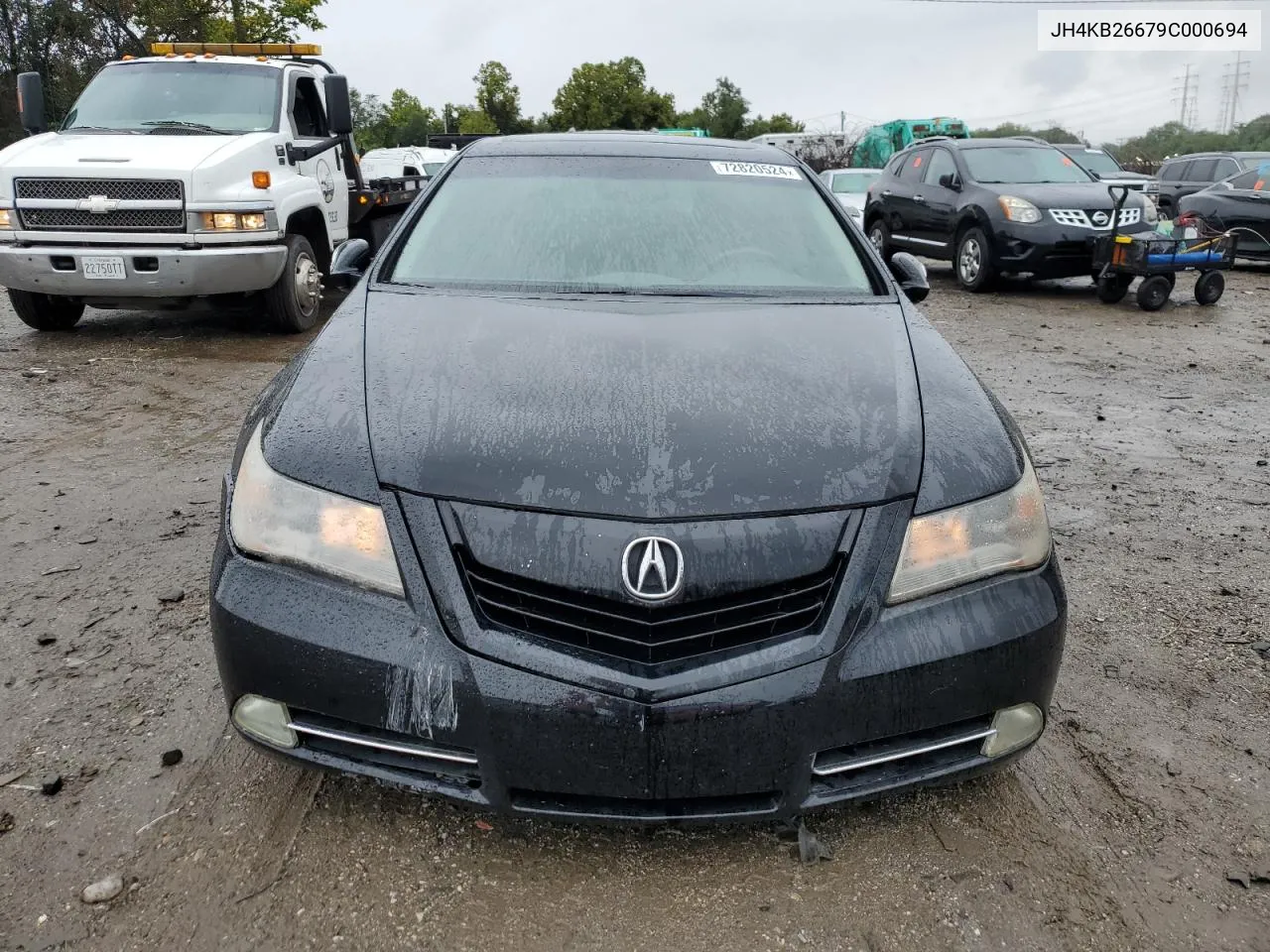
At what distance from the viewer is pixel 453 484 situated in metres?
1.83

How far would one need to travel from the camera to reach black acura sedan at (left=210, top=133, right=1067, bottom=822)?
1701 millimetres

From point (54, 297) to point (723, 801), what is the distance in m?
8.15

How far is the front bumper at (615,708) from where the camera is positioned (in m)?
1.68

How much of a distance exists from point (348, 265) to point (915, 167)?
34.5ft

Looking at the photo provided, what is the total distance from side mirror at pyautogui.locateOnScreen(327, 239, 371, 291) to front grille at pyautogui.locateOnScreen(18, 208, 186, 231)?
4008 mm

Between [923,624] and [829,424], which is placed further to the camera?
[829,424]

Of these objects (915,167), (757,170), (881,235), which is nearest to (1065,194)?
(915,167)

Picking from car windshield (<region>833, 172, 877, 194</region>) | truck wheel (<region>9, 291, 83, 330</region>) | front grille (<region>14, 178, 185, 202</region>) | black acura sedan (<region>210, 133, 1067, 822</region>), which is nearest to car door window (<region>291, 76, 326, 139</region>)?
front grille (<region>14, 178, 185, 202</region>)

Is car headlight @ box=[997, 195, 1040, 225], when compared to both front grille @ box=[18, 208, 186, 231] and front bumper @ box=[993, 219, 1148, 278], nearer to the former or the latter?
front bumper @ box=[993, 219, 1148, 278]

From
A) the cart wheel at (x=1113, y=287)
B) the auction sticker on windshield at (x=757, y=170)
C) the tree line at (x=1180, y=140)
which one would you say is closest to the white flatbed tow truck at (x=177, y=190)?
the auction sticker on windshield at (x=757, y=170)

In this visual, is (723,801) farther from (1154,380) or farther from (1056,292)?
(1056,292)

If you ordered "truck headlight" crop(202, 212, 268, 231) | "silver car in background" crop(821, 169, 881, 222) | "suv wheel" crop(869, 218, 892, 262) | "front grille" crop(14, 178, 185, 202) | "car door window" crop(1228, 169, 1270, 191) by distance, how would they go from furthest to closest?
"silver car in background" crop(821, 169, 881, 222) < "car door window" crop(1228, 169, 1270, 191) < "suv wheel" crop(869, 218, 892, 262) < "truck headlight" crop(202, 212, 268, 231) < "front grille" crop(14, 178, 185, 202)

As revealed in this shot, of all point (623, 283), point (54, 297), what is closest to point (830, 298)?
point (623, 283)

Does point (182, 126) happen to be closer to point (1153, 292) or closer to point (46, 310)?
point (46, 310)
